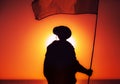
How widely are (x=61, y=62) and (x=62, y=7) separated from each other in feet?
3.53

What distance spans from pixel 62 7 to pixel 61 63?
42.8 inches

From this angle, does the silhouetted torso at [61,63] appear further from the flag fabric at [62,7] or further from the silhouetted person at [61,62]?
the flag fabric at [62,7]

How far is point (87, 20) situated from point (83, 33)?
32 cm

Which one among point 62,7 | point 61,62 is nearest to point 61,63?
point 61,62

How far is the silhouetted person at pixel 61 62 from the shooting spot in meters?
7.28

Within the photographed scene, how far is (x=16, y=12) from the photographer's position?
9.92 metres

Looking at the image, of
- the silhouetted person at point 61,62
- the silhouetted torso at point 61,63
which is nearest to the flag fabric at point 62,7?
the silhouetted person at point 61,62

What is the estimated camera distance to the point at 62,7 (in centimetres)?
773

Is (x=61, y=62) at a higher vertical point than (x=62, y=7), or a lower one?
lower

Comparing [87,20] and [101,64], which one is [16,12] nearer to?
[87,20]

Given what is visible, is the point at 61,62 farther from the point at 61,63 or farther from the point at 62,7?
the point at 62,7

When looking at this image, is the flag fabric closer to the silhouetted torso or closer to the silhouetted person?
the silhouetted person

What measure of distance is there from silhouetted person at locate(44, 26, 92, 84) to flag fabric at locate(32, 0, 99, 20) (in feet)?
1.64

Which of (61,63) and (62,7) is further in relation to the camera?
(62,7)
